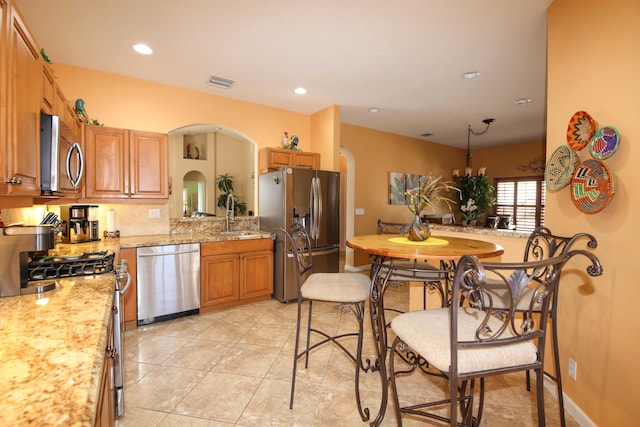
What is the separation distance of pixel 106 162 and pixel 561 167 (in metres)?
3.91

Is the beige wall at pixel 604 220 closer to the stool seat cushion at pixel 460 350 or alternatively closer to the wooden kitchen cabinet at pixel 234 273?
the stool seat cushion at pixel 460 350

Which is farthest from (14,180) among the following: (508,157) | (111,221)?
(508,157)

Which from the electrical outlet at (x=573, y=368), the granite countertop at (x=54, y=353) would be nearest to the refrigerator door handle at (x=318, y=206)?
the granite countertop at (x=54, y=353)

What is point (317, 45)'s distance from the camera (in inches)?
107

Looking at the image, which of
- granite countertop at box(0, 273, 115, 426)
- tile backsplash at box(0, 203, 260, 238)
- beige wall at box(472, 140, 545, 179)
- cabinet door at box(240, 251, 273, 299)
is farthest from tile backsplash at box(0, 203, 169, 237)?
beige wall at box(472, 140, 545, 179)

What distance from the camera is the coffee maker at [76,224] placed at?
286cm

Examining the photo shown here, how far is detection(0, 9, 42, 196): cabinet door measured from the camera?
1236 millimetres

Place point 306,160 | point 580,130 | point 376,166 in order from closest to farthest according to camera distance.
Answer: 1. point 580,130
2. point 306,160
3. point 376,166

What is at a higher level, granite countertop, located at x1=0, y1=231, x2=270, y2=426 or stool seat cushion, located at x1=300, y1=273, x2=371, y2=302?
granite countertop, located at x1=0, y1=231, x2=270, y2=426

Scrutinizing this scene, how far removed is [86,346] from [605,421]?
245 cm

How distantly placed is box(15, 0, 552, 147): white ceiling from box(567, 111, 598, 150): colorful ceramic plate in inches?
39.5

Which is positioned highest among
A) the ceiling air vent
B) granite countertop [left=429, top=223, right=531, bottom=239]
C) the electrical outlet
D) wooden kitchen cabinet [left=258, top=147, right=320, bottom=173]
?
the ceiling air vent

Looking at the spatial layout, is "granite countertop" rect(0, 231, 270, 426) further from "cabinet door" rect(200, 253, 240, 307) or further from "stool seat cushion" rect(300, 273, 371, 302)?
"cabinet door" rect(200, 253, 240, 307)

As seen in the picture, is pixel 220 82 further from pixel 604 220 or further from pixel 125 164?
pixel 604 220
